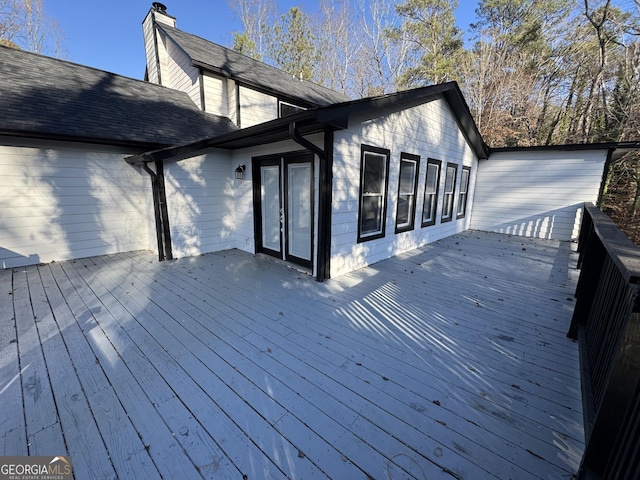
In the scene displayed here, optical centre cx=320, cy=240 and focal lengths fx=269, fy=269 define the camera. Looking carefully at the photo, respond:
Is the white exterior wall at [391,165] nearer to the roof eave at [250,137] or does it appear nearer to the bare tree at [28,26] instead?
the roof eave at [250,137]

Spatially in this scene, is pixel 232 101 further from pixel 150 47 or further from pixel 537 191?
pixel 537 191

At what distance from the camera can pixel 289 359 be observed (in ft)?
7.93

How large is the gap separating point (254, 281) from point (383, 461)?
3133 millimetres

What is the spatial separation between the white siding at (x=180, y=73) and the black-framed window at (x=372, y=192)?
5622 millimetres

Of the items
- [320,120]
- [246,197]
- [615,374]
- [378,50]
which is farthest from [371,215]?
[378,50]

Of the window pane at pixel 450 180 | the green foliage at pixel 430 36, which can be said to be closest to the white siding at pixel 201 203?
the window pane at pixel 450 180

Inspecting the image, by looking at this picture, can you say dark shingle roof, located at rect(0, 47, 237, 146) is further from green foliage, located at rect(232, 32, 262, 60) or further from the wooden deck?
green foliage, located at rect(232, 32, 262, 60)

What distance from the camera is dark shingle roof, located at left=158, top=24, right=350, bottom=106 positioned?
23.1 ft

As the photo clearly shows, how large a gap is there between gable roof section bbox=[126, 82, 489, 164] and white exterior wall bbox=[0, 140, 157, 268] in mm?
698

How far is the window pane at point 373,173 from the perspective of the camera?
15.4ft

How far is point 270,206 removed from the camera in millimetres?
5391

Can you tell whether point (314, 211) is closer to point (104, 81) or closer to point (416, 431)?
point (416, 431)

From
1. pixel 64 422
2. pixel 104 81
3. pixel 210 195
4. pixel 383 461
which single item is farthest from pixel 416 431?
pixel 104 81

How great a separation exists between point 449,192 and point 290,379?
22.6 ft
